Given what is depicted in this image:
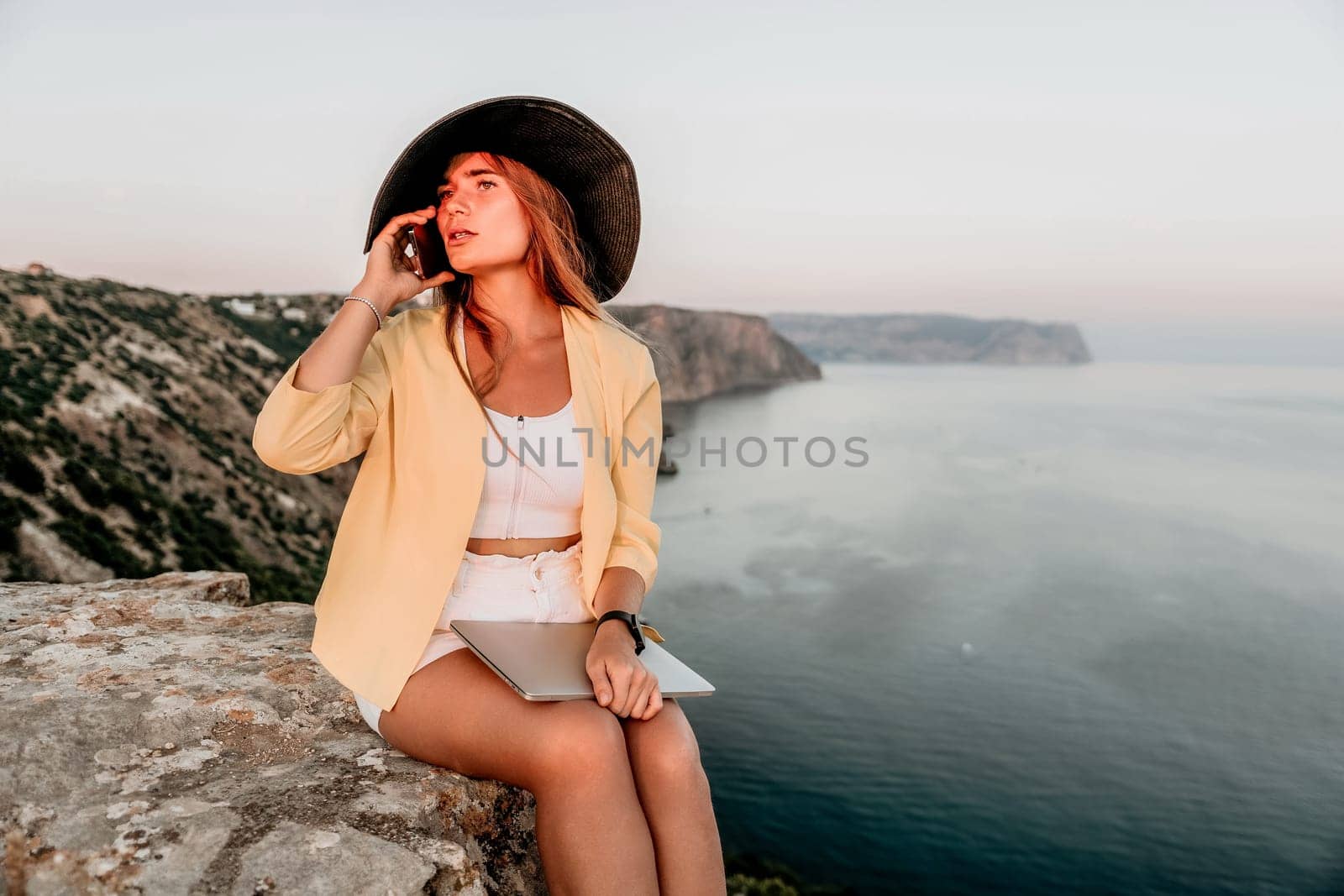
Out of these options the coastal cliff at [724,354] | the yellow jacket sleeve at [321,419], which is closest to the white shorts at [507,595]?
the yellow jacket sleeve at [321,419]

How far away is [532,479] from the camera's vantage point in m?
2.13

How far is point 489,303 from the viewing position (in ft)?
7.86

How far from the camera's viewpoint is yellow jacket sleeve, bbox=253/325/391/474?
1.85 m

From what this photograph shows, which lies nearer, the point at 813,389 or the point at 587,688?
the point at 587,688

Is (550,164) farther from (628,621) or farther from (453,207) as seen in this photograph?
(628,621)

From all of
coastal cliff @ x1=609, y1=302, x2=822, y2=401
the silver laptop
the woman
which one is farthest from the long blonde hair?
coastal cliff @ x1=609, y1=302, x2=822, y2=401

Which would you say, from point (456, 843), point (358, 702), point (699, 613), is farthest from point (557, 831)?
point (699, 613)

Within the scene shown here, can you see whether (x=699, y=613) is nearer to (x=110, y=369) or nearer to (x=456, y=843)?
(x=110, y=369)

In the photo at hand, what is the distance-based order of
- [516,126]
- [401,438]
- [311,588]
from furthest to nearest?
1. [311,588]
2. [516,126]
3. [401,438]

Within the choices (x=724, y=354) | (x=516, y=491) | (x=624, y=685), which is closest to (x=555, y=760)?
(x=624, y=685)

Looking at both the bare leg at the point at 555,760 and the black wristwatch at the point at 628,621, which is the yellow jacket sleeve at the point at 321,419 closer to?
the bare leg at the point at 555,760

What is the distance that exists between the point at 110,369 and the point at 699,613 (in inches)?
709

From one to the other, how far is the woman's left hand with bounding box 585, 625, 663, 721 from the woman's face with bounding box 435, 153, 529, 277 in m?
1.06

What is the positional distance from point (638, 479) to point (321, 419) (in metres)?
0.82
